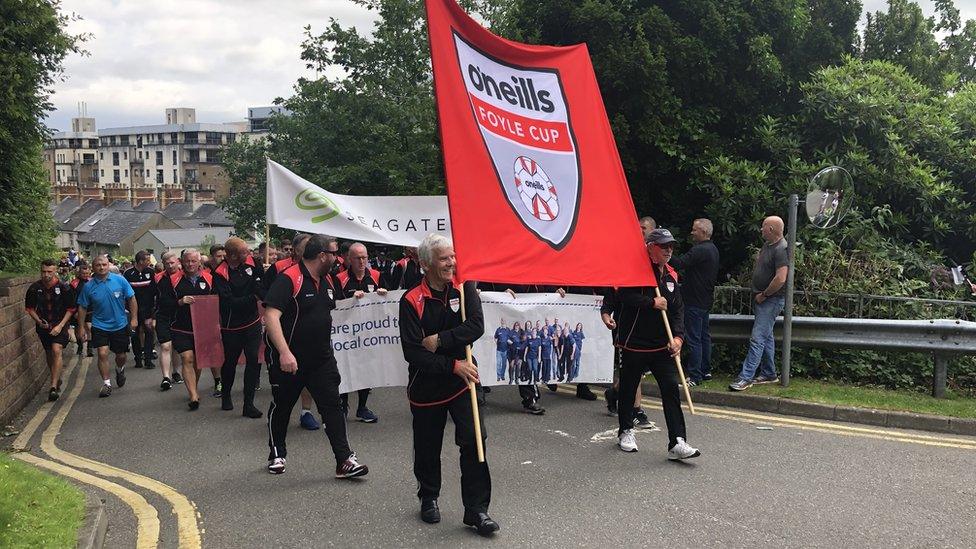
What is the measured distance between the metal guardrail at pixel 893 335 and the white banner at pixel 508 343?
7.58 feet

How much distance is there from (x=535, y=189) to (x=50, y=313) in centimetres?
765

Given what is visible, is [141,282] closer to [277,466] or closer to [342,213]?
[342,213]

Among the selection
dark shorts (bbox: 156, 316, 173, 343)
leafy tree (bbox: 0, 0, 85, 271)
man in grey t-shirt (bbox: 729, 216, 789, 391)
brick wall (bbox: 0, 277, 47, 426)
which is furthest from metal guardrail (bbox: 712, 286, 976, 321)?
leafy tree (bbox: 0, 0, 85, 271)

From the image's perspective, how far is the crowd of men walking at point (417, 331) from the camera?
16.6 feet

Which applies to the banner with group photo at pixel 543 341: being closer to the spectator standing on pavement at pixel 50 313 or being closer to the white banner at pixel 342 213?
the white banner at pixel 342 213

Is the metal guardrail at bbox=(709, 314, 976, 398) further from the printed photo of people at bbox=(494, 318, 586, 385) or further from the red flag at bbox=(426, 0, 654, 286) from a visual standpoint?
the red flag at bbox=(426, 0, 654, 286)

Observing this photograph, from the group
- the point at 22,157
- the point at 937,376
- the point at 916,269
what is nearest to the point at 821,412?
the point at 937,376

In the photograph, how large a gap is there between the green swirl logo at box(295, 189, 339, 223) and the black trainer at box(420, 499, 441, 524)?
417 centimetres

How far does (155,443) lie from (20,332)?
3.68 metres

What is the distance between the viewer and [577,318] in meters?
8.37

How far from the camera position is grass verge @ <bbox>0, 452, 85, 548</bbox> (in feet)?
15.2

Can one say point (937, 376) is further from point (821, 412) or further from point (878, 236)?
point (878, 236)

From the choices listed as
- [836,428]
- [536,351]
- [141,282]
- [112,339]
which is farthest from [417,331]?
[141,282]

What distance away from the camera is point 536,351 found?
8.24 meters
